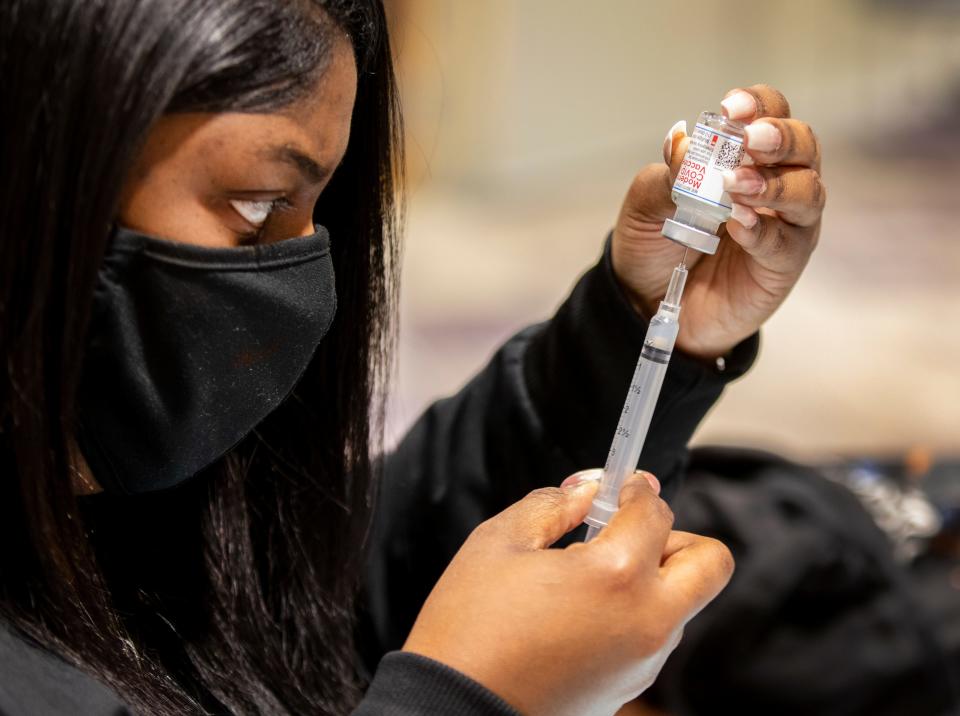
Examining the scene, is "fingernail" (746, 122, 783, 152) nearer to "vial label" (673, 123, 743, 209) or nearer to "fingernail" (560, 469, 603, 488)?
"vial label" (673, 123, 743, 209)

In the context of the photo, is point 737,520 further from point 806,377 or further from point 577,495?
point 806,377

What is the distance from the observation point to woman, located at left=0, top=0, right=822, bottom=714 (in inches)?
29.0

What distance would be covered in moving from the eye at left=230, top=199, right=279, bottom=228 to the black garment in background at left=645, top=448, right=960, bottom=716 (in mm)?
903

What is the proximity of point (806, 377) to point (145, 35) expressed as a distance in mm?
2814

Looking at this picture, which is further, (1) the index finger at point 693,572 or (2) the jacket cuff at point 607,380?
(2) the jacket cuff at point 607,380

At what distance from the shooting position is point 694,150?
0.85 m

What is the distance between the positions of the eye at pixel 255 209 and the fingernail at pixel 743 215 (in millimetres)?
346

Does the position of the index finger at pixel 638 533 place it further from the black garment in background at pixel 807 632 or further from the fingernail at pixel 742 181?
the black garment in background at pixel 807 632

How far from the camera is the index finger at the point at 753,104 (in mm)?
855

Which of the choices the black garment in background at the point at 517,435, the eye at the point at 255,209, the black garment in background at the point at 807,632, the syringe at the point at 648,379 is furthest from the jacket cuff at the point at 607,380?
the black garment in background at the point at 807,632

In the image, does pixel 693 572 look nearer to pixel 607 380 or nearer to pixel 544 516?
pixel 544 516

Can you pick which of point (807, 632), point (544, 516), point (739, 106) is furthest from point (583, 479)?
point (807, 632)

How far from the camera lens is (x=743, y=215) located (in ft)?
2.84

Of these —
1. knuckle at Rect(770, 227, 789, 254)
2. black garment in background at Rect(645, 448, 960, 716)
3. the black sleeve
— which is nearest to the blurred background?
black garment in background at Rect(645, 448, 960, 716)
